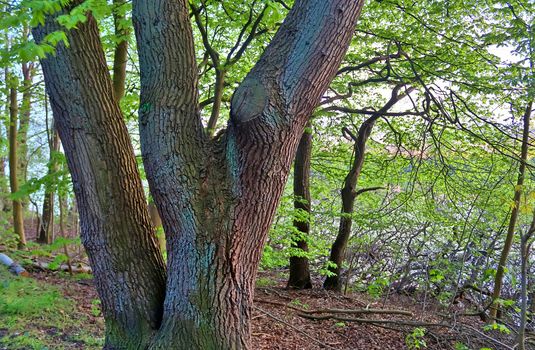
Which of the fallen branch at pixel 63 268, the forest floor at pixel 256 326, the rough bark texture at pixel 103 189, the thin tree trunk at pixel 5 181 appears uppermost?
the thin tree trunk at pixel 5 181

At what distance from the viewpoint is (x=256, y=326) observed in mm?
4926

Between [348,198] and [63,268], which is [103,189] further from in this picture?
[348,198]

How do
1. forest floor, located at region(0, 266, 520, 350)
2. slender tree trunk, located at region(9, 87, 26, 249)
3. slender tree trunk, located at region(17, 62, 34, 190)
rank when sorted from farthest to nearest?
slender tree trunk, located at region(17, 62, 34, 190), slender tree trunk, located at region(9, 87, 26, 249), forest floor, located at region(0, 266, 520, 350)

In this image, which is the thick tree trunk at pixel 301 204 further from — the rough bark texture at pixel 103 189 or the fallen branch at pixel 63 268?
the rough bark texture at pixel 103 189

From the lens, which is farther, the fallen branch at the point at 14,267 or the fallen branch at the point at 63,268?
the fallen branch at the point at 63,268

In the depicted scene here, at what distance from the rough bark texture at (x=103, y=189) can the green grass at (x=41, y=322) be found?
1384 mm

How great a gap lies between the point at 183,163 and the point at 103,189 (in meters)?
0.61

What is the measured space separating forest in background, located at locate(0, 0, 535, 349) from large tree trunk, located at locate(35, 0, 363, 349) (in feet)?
4.90

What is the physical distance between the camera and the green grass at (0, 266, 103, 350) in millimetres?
3873

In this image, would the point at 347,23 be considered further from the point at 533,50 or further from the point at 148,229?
the point at 533,50

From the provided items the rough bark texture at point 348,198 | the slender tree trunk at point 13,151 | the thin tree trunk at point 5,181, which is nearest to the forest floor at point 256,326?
the rough bark texture at point 348,198

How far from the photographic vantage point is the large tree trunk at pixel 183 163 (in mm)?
2588

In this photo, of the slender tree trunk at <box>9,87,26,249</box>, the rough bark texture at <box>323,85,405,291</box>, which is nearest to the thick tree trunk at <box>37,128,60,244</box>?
the slender tree trunk at <box>9,87,26,249</box>

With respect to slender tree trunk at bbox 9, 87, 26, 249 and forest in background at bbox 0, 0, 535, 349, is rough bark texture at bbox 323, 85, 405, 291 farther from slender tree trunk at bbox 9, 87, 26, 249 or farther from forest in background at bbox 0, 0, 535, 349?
slender tree trunk at bbox 9, 87, 26, 249
